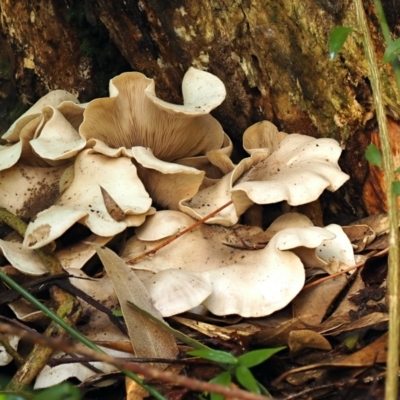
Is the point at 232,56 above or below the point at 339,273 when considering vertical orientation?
above

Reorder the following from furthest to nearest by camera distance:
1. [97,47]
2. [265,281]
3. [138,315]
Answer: [97,47]
[265,281]
[138,315]

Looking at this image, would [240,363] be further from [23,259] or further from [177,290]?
[23,259]

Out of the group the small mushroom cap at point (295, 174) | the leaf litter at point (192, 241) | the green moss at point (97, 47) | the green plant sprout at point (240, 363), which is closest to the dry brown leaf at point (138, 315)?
the leaf litter at point (192, 241)

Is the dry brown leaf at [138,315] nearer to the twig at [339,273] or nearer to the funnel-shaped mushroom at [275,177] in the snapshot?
the funnel-shaped mushroom at [275,177]

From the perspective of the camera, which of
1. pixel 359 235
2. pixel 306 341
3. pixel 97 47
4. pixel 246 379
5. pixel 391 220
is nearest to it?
pixel 246 379

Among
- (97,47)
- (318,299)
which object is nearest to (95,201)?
(318,299)

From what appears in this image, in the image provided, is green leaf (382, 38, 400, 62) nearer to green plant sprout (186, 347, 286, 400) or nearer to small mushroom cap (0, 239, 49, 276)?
green plant sprout (186, 347, 286, 400)

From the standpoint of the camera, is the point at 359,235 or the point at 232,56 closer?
the point at 359,235

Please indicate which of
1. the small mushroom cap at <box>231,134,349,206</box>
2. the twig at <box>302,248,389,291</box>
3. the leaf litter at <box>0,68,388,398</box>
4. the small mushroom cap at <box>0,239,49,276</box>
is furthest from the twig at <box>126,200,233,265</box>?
the twig at <box>302,248,389,291</box>
